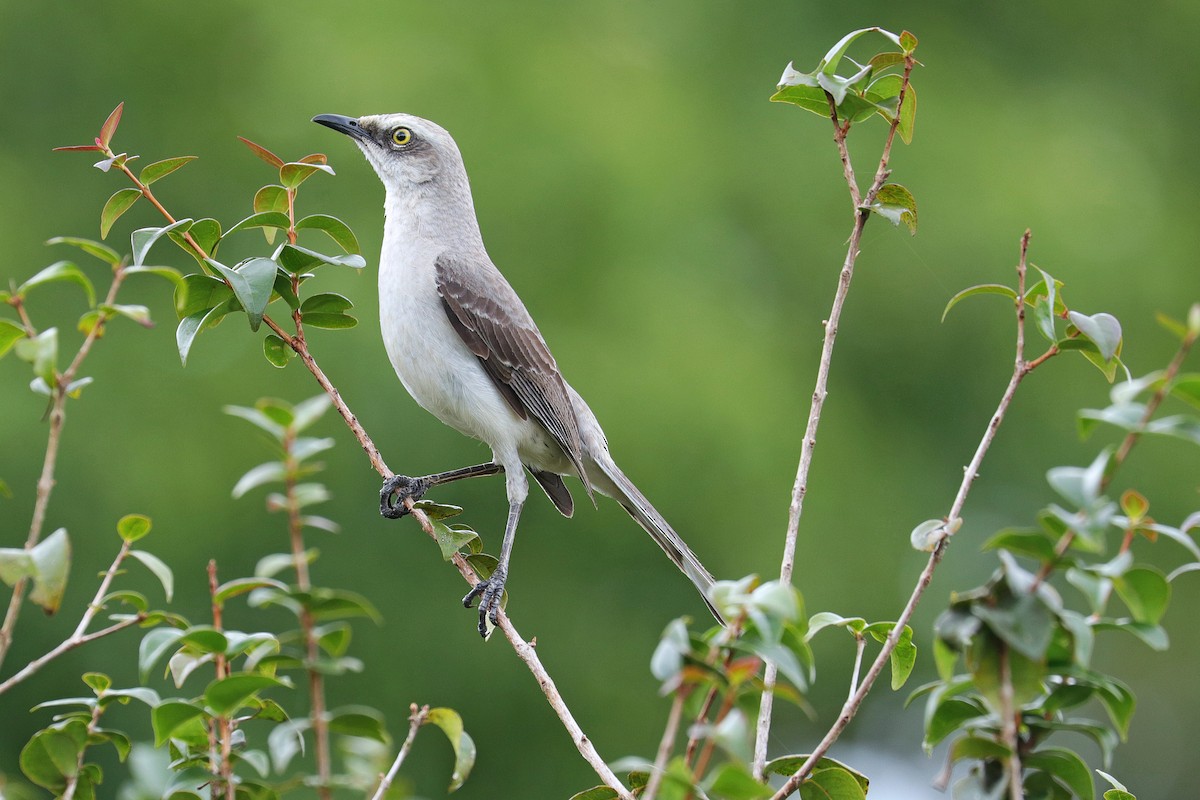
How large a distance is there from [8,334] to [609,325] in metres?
9.75

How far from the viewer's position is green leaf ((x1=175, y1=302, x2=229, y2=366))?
108 inches

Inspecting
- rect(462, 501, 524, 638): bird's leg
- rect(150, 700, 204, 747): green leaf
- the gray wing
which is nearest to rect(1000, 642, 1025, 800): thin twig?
rect(150, 700, 204, 747): green leaf

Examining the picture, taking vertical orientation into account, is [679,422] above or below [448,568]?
above

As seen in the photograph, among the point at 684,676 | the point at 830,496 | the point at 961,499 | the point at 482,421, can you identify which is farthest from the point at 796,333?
the point at 684,676

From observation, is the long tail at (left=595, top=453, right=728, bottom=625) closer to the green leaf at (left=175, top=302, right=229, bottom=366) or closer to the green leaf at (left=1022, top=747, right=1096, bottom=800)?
the green leaf at (left=175, top=302, right=229, bottom=366)

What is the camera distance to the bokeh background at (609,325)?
10.9 meters

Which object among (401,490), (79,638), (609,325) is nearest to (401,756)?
(79,638)

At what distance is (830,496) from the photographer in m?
12.0

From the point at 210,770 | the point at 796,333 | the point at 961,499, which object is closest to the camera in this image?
the point at 210,770

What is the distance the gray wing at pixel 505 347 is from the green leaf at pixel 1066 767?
3.21 meters

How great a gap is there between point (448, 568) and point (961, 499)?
361 inches

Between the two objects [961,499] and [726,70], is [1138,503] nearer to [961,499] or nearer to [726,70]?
[961,499]

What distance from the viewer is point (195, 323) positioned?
2.81 metres

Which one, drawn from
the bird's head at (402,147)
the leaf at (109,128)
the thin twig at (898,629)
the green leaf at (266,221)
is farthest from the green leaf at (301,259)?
the bird's head at (402,147)
